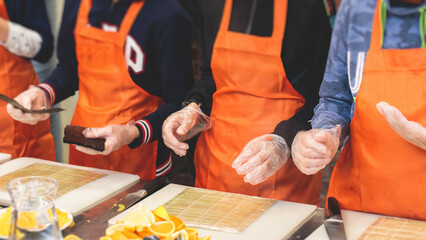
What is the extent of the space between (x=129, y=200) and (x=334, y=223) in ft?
1.96

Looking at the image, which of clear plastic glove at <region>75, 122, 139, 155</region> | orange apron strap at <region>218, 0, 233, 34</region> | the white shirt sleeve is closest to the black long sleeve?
orange apron strap at <region>218, 0, 233, 34</region>

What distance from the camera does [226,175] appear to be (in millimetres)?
1768

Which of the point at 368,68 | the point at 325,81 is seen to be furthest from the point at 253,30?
the point at 368,68

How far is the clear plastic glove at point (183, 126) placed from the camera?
1.67 metres

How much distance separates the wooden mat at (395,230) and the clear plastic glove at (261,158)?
344 mm

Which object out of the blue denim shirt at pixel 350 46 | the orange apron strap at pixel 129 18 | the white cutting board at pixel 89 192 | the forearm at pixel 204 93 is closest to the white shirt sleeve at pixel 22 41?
the orange apron strap at pixel 129 18

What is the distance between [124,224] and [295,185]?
0.77 metres

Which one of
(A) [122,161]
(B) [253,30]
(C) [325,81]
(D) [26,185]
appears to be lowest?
(A) [122,161]

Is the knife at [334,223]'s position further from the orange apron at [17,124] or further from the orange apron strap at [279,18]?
the orange apron at [17,124]

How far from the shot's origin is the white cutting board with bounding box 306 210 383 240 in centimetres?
126

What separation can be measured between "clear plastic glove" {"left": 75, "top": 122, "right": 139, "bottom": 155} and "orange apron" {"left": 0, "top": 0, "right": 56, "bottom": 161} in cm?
74

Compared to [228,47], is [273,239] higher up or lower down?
lower down

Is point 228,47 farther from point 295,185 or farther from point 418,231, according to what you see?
point 418,231

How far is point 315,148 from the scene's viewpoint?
1.37 meters
